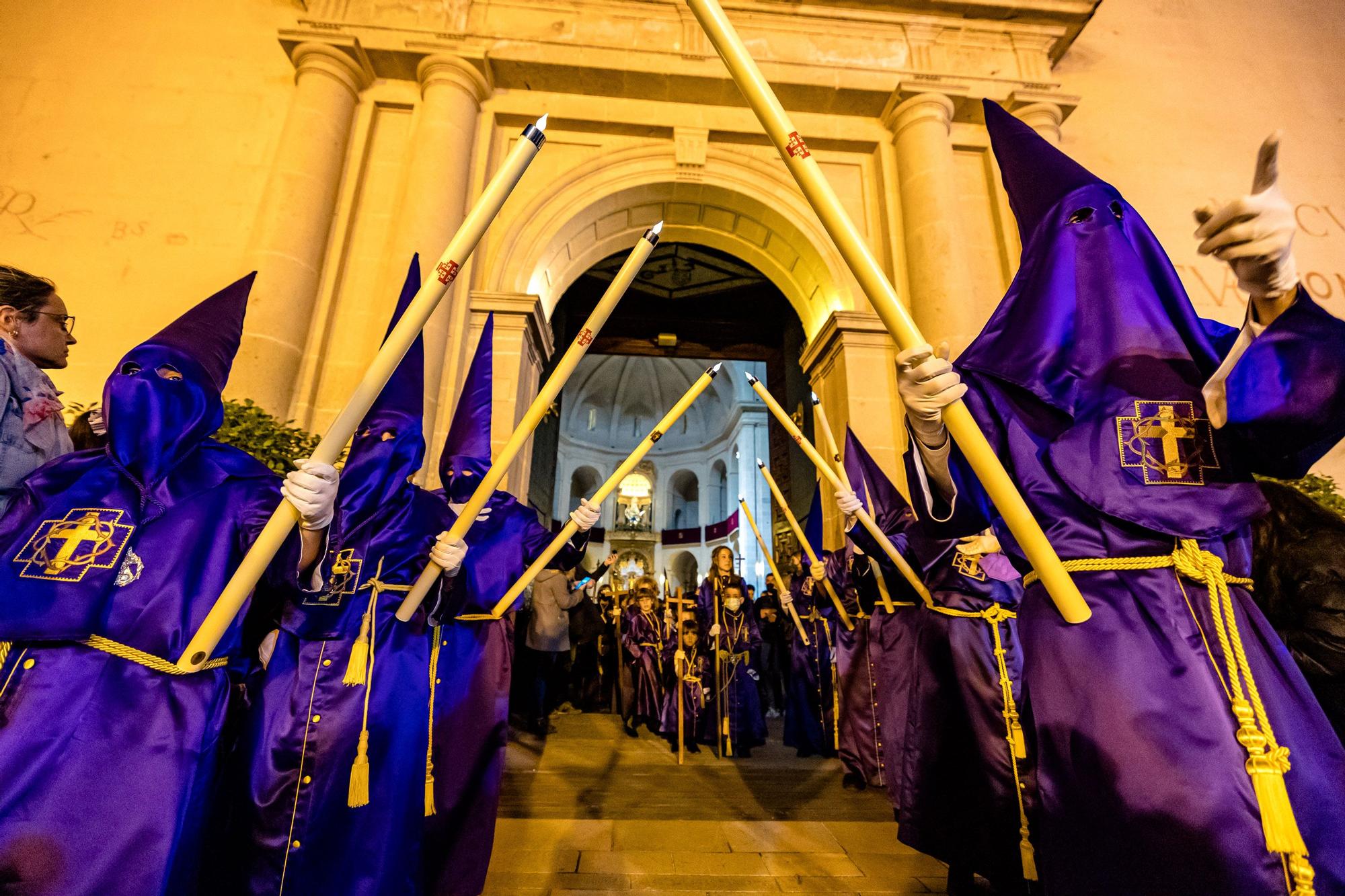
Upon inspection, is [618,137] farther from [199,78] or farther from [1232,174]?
[1232,174]

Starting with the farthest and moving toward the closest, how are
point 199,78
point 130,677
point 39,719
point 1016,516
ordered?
point 199,78 → point 130,677 → point 39,719 → point 1016,516

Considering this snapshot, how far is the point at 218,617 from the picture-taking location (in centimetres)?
159

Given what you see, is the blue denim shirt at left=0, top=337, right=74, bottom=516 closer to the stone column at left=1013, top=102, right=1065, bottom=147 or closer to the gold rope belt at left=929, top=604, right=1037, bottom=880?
the gold rope belt at left=929, top=604, right=1037, bottom=880

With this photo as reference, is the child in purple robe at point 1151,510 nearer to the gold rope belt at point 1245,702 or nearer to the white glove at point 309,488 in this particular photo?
the gold rope belt at point 1245,702

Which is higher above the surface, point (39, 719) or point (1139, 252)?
point (1139, 252)

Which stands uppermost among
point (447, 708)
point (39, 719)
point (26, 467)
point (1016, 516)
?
point (26, 467)

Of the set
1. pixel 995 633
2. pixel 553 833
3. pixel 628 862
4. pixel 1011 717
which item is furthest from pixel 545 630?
pixel 1011 717

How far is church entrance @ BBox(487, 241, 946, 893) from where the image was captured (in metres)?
3.02

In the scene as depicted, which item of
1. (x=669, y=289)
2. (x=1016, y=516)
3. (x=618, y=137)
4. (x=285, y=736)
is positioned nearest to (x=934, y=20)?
(x=618, y=137)

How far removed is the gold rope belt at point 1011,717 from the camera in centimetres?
229

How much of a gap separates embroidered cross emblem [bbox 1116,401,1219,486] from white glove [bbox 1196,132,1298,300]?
31 cm

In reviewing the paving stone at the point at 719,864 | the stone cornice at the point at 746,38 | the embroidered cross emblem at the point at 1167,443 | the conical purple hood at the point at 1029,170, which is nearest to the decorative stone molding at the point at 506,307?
the stone cornice at the point at 746,38

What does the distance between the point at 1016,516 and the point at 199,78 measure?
9.00 metres

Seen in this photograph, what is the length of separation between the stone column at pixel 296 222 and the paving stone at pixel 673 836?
14.4 feet
